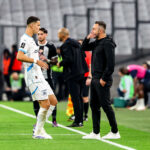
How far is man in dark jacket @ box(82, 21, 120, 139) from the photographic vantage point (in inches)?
436

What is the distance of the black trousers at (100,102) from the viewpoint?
36.7 feet

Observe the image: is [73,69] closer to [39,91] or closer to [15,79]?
[39,91]

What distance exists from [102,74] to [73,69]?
9.78ft

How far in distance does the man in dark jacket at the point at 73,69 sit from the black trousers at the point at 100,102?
2492 millimetres

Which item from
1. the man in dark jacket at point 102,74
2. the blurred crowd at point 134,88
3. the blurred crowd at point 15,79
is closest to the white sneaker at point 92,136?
the man in dark jacket at point 102,74

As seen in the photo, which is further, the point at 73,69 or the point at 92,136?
the point at 73,69

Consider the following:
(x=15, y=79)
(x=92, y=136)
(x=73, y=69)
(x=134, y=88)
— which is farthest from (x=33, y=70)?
(x=15, y=79)

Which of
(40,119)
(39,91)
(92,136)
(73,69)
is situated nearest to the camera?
(39,91)

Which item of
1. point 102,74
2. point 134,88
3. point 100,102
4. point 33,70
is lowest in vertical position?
point 134,88

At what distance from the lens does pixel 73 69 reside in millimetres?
14172

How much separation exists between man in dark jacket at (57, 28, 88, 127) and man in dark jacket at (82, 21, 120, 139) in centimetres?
253

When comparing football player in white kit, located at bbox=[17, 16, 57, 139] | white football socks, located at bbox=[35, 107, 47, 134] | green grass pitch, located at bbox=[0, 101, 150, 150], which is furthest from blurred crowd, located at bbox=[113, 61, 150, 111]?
football player in white kit, located at bbox=[17, 16, 57, 139]

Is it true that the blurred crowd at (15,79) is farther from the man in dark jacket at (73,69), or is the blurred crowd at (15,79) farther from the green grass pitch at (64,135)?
the man in dark jacket at (73,69)

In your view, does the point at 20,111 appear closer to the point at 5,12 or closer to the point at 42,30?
the point at 42,30
